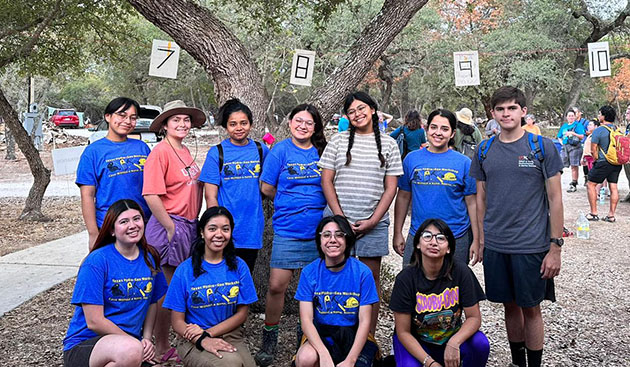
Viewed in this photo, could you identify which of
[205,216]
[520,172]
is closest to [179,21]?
[205,216]

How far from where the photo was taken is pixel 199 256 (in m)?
3.45

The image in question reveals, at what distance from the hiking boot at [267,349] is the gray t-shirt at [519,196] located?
1557 millimetres

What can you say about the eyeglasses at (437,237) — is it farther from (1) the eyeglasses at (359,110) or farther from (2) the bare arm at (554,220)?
(1) the eyeglasses at (359,110)

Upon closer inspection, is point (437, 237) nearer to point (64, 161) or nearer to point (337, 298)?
point (337, 298)

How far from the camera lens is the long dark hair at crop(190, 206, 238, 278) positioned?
3406mm

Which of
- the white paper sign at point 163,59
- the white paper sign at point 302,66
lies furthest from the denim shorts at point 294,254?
the white paper sign at point 302,66

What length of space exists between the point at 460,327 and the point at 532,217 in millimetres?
768

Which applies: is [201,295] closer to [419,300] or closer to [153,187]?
[153,187]

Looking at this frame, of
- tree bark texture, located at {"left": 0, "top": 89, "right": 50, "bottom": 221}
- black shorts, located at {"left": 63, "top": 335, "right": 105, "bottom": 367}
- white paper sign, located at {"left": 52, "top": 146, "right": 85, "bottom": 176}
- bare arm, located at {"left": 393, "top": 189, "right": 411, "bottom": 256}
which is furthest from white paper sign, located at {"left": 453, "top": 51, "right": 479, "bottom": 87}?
black shorts, located at {"left": 63, "top": 335, "right": 105, "bottom": 367}

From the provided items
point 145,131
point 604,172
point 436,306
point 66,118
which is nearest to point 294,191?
point 436,306

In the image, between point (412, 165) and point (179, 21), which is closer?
point (412, 165)

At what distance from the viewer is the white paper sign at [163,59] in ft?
21.2

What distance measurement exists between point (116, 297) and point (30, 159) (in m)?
7.39

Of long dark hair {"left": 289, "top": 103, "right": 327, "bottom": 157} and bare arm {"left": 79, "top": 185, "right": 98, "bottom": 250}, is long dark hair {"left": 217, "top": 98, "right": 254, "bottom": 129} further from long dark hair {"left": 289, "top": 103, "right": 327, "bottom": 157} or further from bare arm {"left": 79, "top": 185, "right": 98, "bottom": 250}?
bare arm {"left": 79, "top": 185, "right": 98, "bottom": 250}
